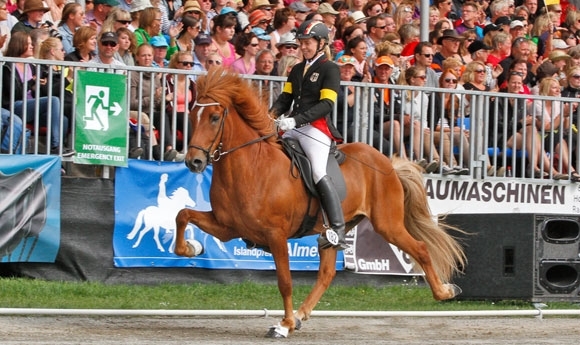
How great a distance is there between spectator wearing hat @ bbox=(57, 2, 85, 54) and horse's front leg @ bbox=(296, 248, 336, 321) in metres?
5.45

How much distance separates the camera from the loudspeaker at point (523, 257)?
1522 cm

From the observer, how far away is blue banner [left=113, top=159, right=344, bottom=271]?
52.2ft

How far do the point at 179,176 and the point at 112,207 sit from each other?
0.90 m

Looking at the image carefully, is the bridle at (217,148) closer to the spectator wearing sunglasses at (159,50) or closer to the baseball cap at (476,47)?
the spectator wearing sunglasses at (159,50)

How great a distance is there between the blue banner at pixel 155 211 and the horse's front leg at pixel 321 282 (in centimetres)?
258

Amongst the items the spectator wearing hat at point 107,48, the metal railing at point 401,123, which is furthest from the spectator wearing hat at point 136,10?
the metal railing at point 401,123

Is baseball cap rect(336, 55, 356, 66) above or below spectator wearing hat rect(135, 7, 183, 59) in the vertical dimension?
below

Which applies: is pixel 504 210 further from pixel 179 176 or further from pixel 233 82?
pixel 233 82

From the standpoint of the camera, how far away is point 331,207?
13.2m

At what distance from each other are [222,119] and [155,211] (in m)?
3.76

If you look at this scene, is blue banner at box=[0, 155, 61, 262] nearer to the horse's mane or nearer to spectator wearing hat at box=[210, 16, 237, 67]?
the horse's mane

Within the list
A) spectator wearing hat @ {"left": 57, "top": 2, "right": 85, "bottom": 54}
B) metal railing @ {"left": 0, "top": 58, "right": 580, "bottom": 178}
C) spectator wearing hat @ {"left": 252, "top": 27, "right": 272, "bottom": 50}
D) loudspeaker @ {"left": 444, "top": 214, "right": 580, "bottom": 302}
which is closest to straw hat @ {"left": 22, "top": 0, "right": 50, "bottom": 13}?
spectator wearing hat @ {"left": 57, "top": 2, "right": 85, "bottom": 54}

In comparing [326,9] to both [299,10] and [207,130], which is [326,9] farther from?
[207,130]

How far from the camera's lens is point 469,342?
12.2 meters
